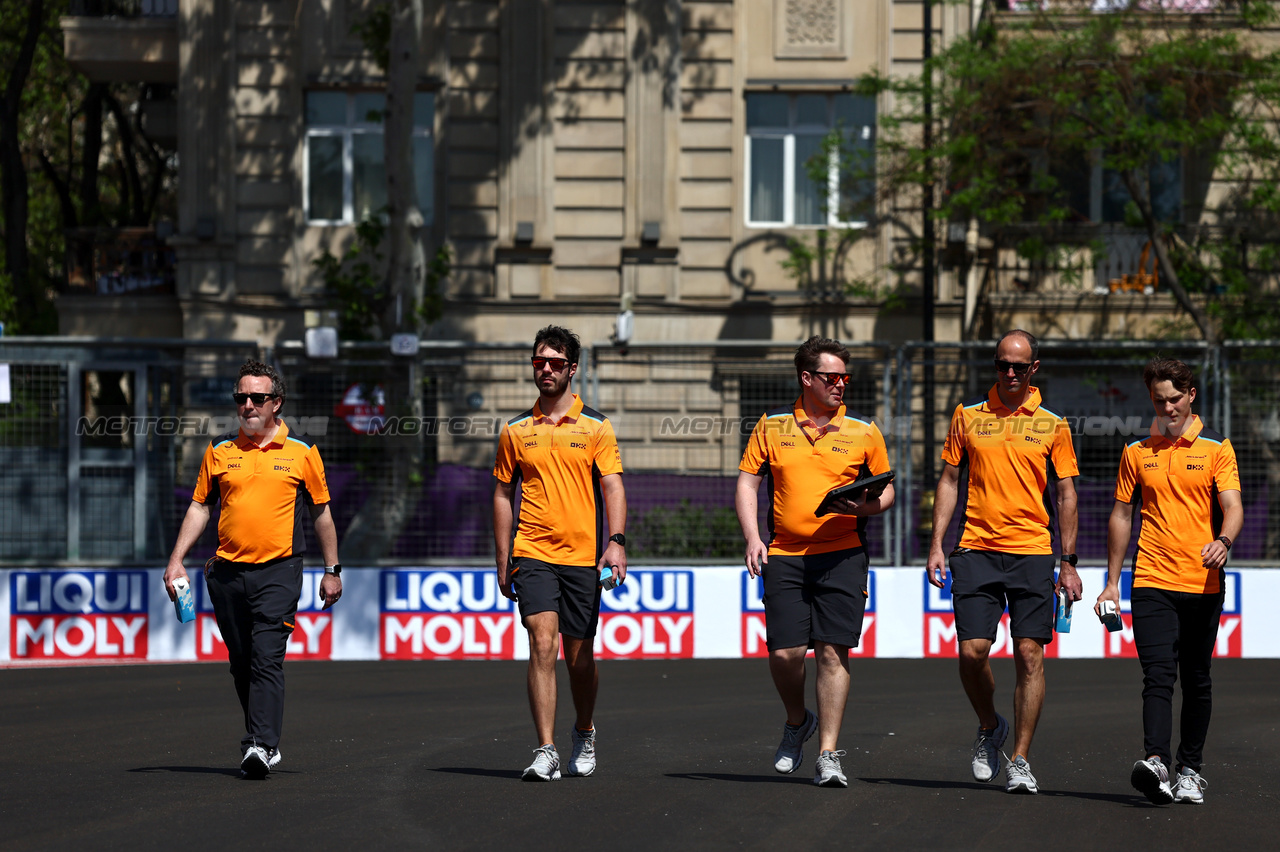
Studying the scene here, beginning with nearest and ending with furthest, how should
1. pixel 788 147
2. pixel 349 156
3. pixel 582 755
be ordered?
pixel 582 755, pixel 788 147, pixel 349 156

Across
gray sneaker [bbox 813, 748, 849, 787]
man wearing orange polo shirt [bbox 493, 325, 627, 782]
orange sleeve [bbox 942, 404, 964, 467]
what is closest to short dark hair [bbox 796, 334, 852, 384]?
orange sleeve [bbox 942, 404, 964, 467]

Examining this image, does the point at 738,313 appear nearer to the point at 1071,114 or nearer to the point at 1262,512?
the point at 1071,114

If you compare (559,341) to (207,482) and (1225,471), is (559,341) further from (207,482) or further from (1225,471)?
(1225,471)

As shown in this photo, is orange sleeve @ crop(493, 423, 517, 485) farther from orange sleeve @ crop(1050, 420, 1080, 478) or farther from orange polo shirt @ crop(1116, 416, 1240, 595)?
orange polo shirt @ crop(1116, 416, 1240, 595)

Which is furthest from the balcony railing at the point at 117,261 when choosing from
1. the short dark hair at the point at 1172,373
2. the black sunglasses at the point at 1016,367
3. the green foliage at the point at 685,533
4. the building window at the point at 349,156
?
the short dark hair at the point at 1172,373

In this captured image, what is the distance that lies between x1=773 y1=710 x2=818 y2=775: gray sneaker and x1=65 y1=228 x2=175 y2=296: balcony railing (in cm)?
1746

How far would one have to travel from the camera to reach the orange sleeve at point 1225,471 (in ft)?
22.4

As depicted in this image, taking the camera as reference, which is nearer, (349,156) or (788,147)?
(788,147)

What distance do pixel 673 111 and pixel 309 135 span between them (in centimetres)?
524

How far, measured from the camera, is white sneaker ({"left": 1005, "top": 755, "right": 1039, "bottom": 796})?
689cm

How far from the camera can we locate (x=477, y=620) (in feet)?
42.8

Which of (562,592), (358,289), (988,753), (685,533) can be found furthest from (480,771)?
(358,289)

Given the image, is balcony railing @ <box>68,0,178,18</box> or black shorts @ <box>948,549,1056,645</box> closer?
black shorts @ <box>948,549,1056,645</box>

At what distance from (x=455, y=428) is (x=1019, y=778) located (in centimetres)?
709
